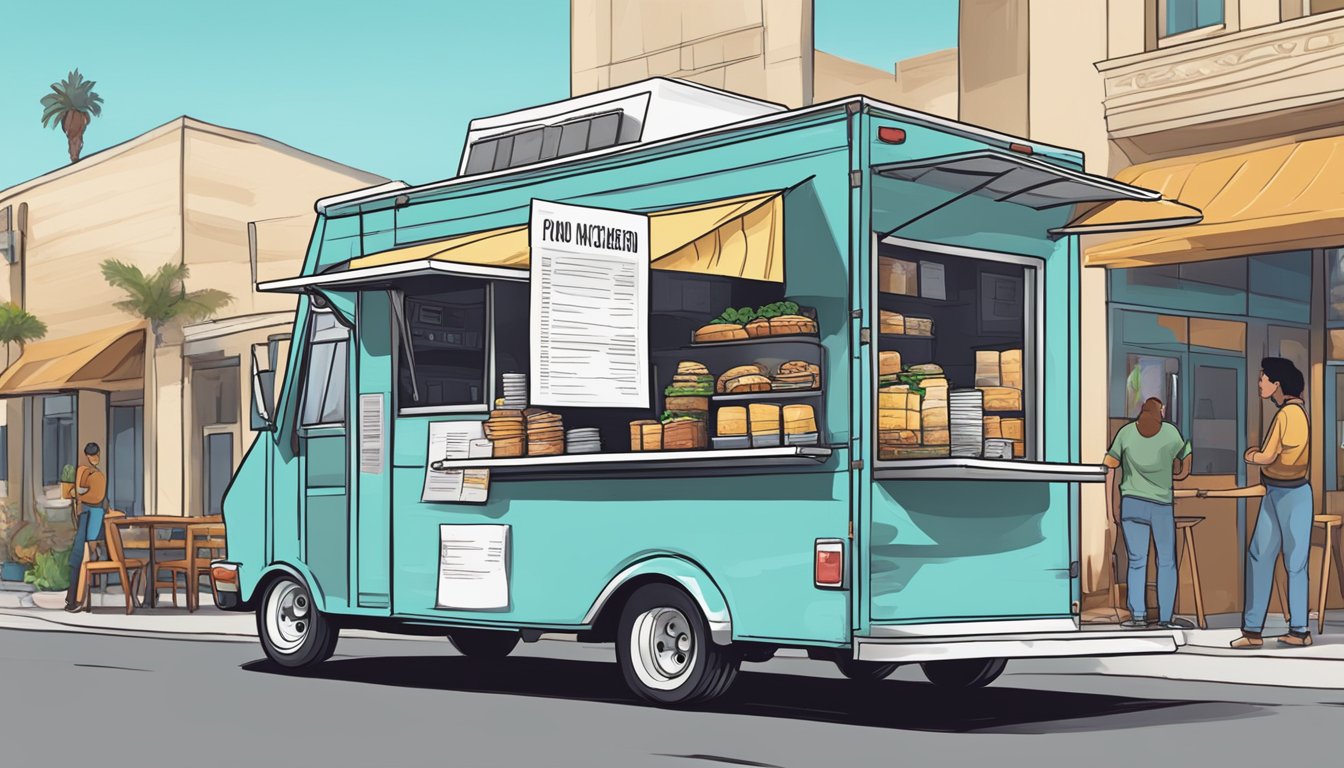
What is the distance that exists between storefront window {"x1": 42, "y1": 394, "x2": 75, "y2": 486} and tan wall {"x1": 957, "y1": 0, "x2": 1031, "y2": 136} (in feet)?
65.3

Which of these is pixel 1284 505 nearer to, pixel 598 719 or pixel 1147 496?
pixel 1147 496

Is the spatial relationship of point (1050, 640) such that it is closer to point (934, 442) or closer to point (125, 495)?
point (934, 442)

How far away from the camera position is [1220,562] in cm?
1698

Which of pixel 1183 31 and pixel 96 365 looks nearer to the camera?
pixel 1183 31

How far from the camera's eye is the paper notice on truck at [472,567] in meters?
11.8

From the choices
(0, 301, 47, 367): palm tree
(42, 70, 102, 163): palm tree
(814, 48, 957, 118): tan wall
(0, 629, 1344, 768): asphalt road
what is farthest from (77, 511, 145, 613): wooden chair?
(42, 70, 102, 163): palm tree

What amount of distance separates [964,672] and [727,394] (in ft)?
8.14

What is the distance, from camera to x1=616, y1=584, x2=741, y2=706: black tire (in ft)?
34.8

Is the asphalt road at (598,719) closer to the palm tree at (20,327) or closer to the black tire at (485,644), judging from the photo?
the black tire at (485,644)

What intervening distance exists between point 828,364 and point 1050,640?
1899 mm

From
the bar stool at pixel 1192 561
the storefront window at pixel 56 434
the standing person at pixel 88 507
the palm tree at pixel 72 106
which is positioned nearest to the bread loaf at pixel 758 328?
the bar stool at pixel 1192 561


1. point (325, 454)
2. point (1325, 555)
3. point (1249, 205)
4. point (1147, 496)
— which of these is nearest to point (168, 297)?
point (325, 454)

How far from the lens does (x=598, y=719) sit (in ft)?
34.3

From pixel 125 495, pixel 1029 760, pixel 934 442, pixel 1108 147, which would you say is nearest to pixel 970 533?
pixel 934 442
